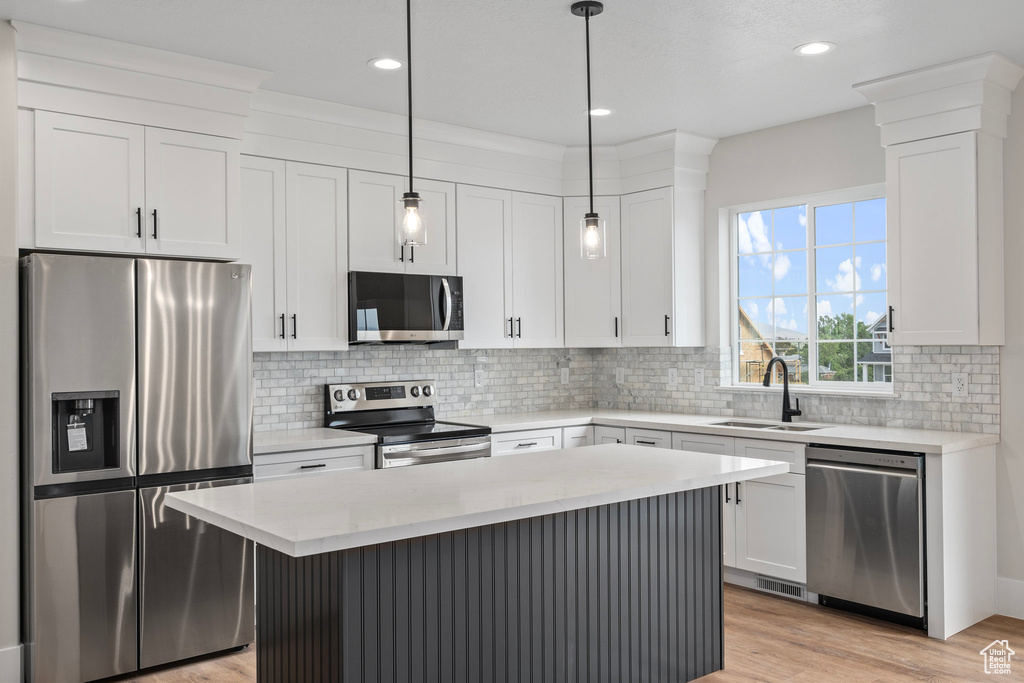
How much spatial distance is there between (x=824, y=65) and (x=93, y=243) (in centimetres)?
337

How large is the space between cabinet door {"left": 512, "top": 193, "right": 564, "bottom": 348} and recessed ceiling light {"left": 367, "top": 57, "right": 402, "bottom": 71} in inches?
63.6

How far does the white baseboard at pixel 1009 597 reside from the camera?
13.1 ft

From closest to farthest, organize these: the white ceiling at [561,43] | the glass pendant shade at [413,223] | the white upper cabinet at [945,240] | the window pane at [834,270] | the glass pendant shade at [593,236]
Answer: the glass pendant shade at [413,223], the glass pendant shade at [593,236], the white ceiling at [561,43], the white upper cabinet at [945,240], the window pane at [834,270]

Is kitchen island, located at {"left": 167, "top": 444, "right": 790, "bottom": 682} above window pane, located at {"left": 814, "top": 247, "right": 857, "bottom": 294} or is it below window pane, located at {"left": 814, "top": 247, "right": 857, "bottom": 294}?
below

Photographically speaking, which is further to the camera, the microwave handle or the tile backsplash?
the microwave handle

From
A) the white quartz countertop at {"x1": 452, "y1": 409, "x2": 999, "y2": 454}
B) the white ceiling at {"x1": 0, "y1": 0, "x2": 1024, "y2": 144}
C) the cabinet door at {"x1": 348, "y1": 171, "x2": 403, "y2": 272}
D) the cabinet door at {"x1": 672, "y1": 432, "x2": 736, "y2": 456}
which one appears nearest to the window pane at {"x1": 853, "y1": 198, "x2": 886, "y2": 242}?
the white ceiling at {"x1": 0, "y1": 0, "x2": 1024, "y2": 144}

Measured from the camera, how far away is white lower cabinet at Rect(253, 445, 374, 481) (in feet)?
12.8

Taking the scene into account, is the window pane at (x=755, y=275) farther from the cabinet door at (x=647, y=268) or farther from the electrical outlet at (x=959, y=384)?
the electrical outlet at (x=959, y=384)

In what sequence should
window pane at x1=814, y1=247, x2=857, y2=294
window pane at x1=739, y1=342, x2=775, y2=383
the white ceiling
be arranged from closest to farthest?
the white ceiling, window pane at x1=814, y1=247, x2=857, y2=294, window pane at x1=739, y1=342, x2=775, y2=383

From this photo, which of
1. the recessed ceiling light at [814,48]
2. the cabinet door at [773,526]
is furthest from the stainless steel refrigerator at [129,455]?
the recessed ceiling light at [814,48]

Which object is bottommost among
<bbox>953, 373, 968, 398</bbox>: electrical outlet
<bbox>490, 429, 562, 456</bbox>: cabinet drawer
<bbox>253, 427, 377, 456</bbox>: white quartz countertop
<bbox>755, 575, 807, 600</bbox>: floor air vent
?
<bbox>755, 575, 807, 600</bbox>: floor air vent

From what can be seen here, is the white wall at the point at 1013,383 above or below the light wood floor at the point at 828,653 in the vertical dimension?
above

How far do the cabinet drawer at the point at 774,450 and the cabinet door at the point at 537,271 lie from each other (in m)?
1.55

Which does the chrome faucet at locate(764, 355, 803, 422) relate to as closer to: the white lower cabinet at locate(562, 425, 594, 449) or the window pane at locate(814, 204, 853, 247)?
the window pane at locate(814, 204, 853, 247)
